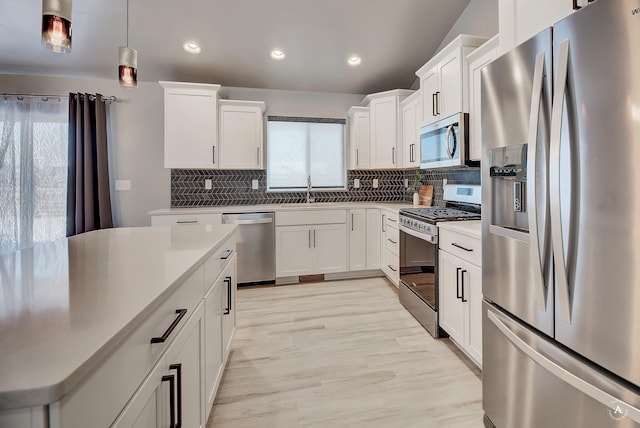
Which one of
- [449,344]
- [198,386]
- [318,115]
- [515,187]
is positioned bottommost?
[449,344]

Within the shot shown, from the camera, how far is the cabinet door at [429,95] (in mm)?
2855

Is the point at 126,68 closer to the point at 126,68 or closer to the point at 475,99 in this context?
the point at 126,68

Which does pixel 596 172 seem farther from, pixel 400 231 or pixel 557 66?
pixel 400 231

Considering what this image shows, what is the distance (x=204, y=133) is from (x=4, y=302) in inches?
122

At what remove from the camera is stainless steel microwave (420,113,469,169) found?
2465 mm

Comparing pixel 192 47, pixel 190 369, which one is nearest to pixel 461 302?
pixel 190 369

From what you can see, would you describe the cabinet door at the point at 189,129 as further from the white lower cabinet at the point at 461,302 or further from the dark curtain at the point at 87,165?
the white lower cabinet at the point at 461,302

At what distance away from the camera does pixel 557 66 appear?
1025 mm

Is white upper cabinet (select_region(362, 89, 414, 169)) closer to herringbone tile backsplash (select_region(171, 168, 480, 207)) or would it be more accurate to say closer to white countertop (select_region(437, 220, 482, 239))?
herringbone tile backsplash (select_region(171, 168, 480, 207))

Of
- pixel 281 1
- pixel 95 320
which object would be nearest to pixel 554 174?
pixel 95 320

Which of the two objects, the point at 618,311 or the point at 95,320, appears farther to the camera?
the point at 618,311

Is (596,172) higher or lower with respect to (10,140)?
lower

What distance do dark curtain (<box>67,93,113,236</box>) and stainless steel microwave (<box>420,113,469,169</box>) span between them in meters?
3.61

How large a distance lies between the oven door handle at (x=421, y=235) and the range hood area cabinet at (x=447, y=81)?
1.04m
